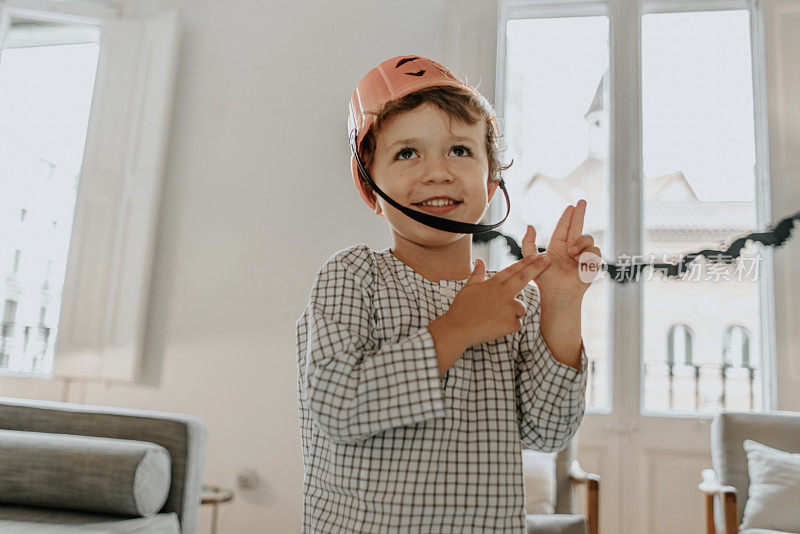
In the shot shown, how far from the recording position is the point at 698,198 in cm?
322

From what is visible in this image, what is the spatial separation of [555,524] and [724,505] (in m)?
0.61

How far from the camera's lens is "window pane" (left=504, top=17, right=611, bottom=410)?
3188 millimetres

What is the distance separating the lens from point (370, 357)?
Result: 2.10 feet

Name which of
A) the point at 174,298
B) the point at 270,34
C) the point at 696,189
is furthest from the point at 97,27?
the point at 696,189

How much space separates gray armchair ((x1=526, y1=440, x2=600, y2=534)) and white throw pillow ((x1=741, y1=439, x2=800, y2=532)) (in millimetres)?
514

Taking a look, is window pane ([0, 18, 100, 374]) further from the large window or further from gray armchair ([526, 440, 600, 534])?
gray armchair ([526, 440, 600, 534])

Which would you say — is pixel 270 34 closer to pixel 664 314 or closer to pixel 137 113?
pixel 137 113

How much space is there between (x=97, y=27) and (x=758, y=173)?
3624mm

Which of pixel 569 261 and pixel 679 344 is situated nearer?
pixel 569 261

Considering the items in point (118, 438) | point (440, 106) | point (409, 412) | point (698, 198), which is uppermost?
point (698, 198)

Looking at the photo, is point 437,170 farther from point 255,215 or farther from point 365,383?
point 255,215

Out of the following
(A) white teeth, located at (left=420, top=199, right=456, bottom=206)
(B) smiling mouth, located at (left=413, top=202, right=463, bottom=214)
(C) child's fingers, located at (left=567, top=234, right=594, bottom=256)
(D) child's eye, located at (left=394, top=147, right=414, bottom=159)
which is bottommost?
(C) child's fingers, located at (left=567, top=234, right=594, bottom=256)

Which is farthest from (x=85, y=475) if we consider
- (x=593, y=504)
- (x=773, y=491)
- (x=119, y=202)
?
(x=773, y=491)

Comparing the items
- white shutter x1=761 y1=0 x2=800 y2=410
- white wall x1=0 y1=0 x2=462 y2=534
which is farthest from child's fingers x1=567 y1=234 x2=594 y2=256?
white shutter x1=761 y1=0 x2=800 y2=410
